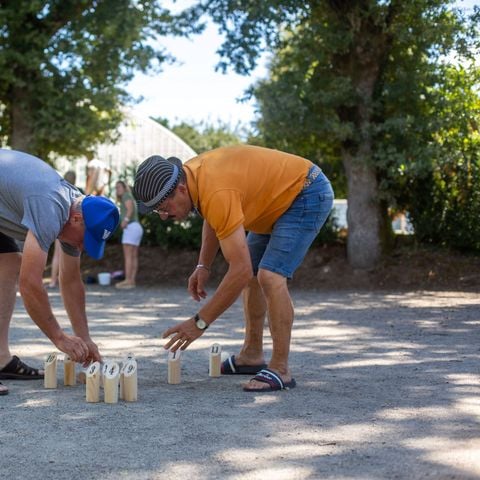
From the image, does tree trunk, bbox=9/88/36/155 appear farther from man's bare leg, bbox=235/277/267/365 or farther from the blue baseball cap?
the blue baseball cap

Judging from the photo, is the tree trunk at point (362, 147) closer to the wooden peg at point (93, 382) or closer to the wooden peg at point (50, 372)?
the wooden peg at point (50, 372)

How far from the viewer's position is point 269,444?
423 cm

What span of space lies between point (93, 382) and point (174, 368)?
789 millimetres

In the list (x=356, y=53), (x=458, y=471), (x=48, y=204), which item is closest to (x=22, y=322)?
(x=48, y=204)

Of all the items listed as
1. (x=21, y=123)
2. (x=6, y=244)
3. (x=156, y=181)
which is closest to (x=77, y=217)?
(x=156, y=181)

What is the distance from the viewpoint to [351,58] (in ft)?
49.0

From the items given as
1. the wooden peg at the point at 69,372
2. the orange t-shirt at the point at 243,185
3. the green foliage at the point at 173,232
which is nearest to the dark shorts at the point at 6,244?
the wooden peg at the point at 69,372

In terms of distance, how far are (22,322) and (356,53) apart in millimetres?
8023

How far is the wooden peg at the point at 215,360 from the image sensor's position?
615 cm

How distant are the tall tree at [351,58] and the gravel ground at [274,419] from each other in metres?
6.80

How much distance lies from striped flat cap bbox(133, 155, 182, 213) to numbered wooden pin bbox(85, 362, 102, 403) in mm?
1028

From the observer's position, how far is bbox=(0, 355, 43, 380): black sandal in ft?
19.7

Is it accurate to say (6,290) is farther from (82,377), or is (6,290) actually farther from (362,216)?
(362,216)

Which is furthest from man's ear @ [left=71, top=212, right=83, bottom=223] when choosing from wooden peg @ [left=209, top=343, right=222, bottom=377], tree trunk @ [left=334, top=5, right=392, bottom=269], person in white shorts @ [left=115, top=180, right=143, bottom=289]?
tree trunk @ [left=334, top=5, right=392, bottom=269]
